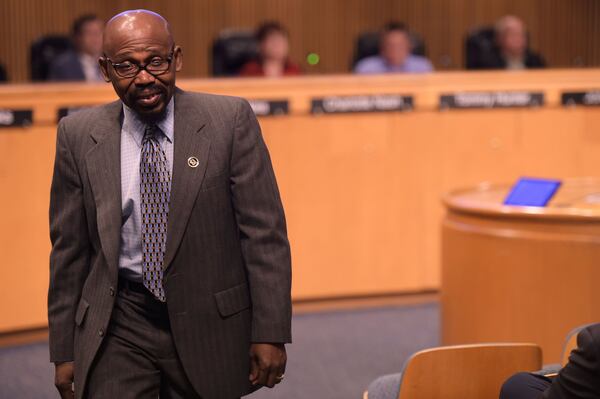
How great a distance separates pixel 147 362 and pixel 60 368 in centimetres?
25

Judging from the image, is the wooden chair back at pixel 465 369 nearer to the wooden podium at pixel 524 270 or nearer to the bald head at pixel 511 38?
the wooden podium at pixel 524 270

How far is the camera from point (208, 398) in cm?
241

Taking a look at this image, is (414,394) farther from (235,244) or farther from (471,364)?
(235,244)

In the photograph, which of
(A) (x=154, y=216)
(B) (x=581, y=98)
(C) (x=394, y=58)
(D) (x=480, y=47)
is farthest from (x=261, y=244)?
(D) (x=480, y=47)

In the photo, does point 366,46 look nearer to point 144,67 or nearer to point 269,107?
point 269,107

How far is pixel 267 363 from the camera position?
2.39 meters

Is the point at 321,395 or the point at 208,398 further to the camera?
the point at 321,395

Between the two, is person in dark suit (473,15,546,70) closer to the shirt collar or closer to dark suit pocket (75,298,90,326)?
the shirt collar

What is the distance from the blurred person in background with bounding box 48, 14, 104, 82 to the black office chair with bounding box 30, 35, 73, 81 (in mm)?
431

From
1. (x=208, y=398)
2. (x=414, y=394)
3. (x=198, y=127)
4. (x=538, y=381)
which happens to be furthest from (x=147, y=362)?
(x=538, y=381)

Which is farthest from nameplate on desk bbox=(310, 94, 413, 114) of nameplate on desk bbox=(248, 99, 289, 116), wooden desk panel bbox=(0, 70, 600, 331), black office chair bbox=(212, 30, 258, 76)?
black office chair bbox=(212, 30, 258, 76)

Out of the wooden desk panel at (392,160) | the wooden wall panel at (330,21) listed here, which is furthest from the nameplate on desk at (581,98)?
the wooden wall panel at (330,21)

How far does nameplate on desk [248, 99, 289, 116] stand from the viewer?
18.1 ft

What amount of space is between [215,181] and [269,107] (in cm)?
319
